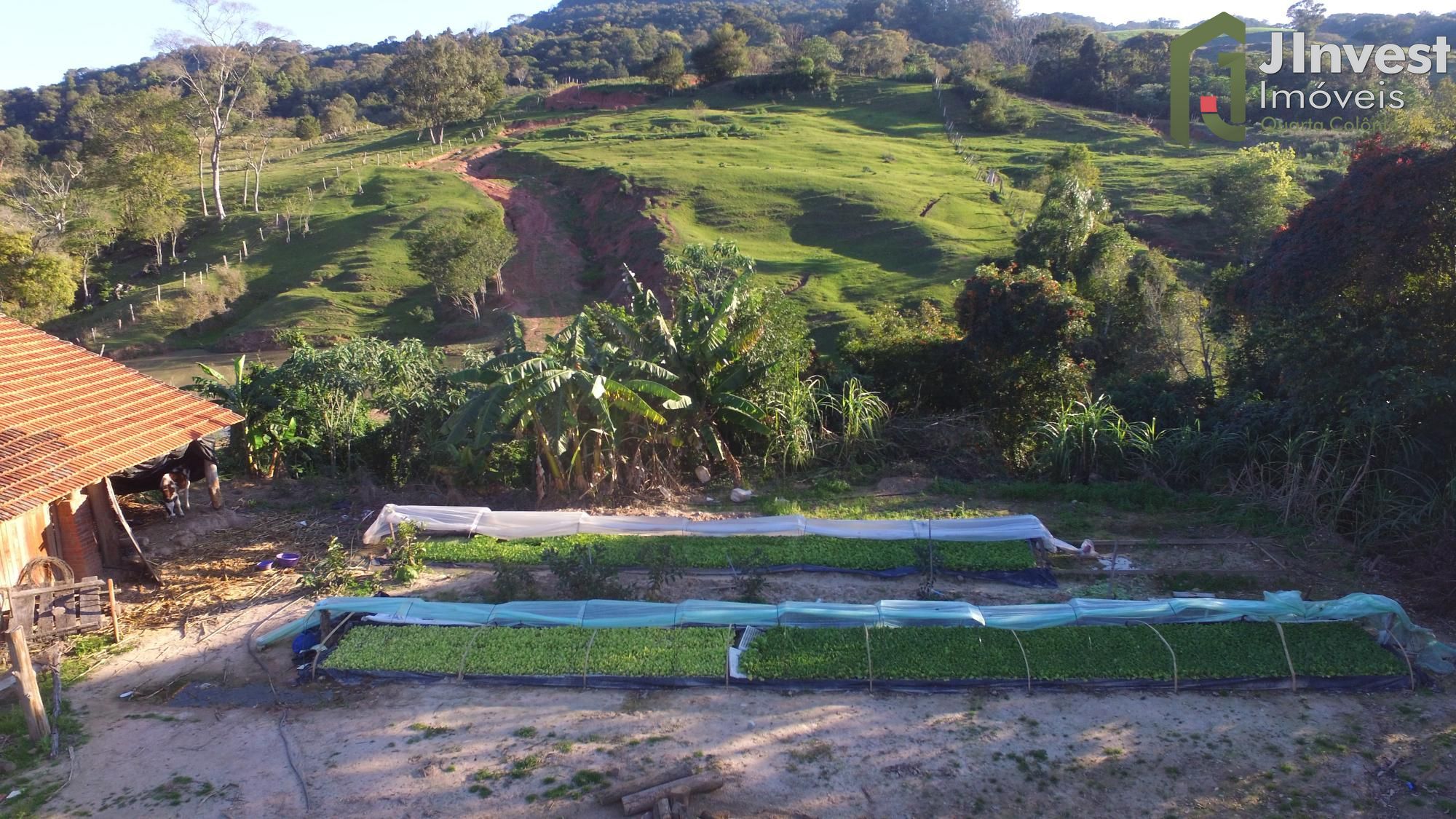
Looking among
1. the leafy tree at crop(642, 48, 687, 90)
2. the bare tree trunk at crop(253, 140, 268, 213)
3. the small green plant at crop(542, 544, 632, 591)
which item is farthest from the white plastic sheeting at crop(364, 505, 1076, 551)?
the leafy tree at crop(642, 48, 687, 90)

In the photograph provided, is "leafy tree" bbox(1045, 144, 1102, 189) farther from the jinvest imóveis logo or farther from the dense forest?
the jinvest imóveis logo

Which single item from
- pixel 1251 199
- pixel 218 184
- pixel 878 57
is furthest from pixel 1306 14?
pixel 218 184

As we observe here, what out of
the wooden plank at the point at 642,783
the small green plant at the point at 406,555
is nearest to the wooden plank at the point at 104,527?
the small green plant at the point at 406,555

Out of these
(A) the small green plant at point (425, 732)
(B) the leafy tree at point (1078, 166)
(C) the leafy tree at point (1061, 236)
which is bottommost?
(A) the small green plant at point (425, 732)

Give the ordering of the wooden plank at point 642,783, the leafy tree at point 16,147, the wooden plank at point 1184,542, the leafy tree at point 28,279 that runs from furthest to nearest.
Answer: the leafy tree at point 16,147, the leafy tree at point 28,279, the wooden plank at point 1184,542, the wooden plank at point 642,783

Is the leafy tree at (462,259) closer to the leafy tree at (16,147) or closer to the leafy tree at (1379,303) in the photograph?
the leafy tree at (1379,303)

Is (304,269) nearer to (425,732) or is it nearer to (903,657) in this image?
(425,732)

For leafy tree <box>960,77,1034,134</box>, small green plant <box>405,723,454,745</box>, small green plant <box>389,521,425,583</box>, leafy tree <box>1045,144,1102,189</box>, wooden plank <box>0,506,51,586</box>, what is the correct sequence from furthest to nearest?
leafy tree <box>960,77,1034,134</box>, leafy tree <box>1045,144,1102,189</box>, small green plant <box>389,521,425,583</box>, wooden plank <box>0,506,51,586</box>, small green plant <box>405,723,454,745</box>
